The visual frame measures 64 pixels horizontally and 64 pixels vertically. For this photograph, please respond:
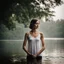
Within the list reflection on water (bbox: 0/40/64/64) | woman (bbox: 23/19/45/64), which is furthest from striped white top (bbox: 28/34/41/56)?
reflection on water (bbox: 0/40/64/64)

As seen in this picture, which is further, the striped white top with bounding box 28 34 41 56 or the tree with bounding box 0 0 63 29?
the tree with bounding box 0 0 63 29

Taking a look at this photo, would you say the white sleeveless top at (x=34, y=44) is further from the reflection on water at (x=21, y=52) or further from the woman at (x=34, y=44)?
Result: the reflection on water at (x=21, y=52)

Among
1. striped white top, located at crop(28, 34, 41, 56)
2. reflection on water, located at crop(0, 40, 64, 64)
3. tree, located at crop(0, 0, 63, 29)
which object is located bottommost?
reflection on water, located at crop(0, 40, 64, 64)

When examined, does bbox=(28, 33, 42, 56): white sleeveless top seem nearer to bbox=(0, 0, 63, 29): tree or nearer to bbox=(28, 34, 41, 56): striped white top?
bbox=(28, 34, 41, 56): striped white top

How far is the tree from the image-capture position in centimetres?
212

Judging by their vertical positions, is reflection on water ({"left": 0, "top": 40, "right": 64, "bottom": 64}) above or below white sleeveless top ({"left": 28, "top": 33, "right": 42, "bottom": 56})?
below

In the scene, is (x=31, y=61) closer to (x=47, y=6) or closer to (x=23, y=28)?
(x=23, y=28)

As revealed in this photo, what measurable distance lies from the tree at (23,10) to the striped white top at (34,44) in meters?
0.29

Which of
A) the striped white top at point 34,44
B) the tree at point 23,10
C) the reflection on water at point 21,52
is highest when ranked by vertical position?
the tree at point 23,10

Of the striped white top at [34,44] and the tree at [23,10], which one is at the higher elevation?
the tree at [23,10]

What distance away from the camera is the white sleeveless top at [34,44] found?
6.15 ft

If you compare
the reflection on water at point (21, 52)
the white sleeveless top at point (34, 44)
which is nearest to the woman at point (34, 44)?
the white sleeveless top at point (34, 44)

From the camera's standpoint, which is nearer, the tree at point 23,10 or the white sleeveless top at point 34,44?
the white sleeveless top at point 34,44

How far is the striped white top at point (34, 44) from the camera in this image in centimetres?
187
